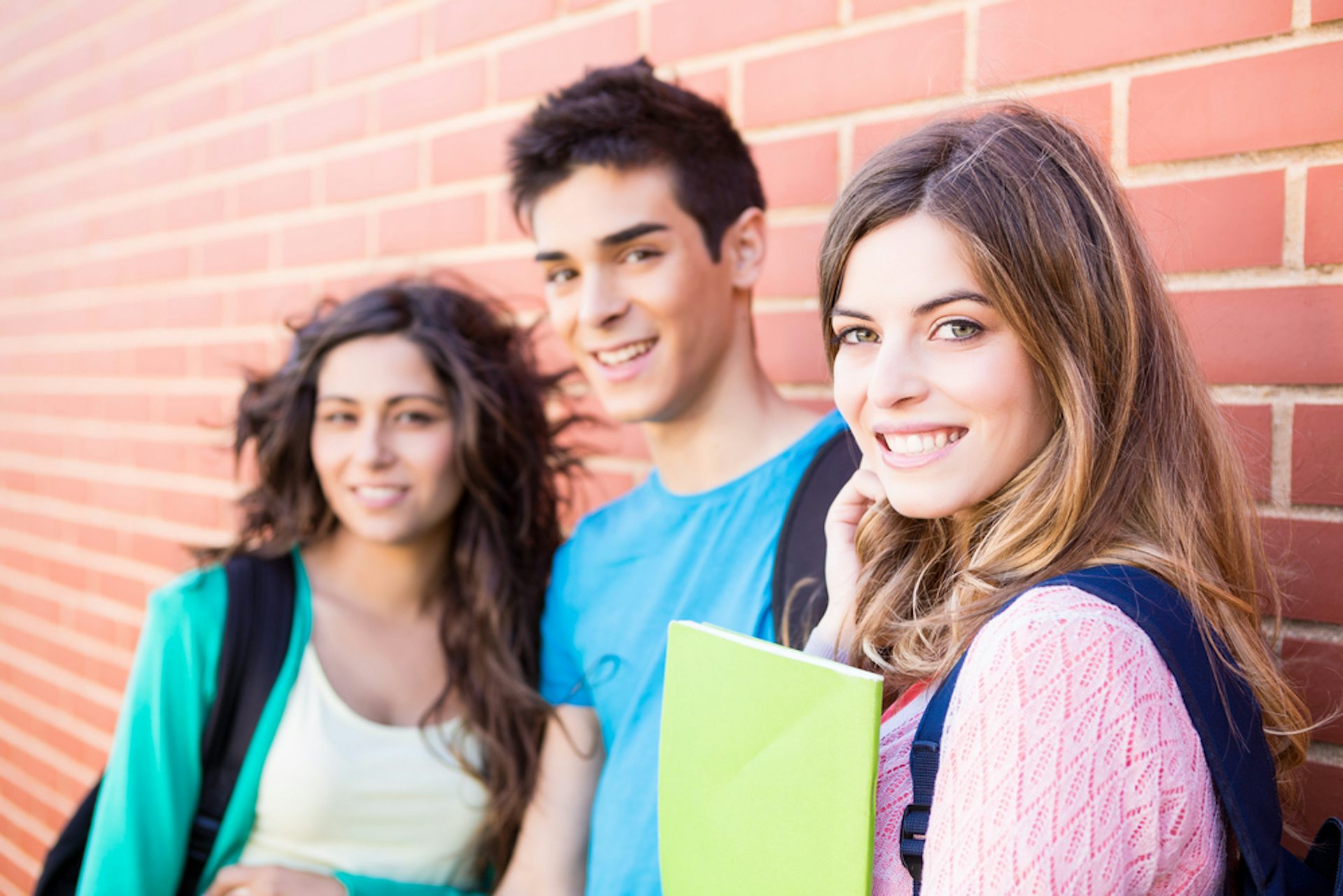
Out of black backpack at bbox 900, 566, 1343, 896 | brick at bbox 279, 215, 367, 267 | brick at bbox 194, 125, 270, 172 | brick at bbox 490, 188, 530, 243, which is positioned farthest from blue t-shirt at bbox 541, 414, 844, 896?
brick at bbox 194, 125, 270, 172

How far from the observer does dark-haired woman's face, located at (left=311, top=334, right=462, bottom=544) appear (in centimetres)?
232

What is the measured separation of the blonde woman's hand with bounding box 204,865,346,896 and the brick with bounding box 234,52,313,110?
2230 millimetres

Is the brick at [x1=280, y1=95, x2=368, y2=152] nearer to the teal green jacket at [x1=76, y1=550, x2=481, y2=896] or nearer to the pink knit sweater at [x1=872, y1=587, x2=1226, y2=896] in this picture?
the teal green jacket at [x1=76, y1=550, x2=481, y2=896]

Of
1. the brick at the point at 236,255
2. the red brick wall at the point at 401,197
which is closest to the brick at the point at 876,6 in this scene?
the red brick wall at the point at 401,197

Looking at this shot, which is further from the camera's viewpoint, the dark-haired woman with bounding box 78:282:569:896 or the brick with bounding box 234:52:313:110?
the brick with bounding box 234:52:313:110

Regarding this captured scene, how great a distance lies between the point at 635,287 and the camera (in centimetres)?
201

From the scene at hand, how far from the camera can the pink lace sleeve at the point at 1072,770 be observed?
937 millimetres

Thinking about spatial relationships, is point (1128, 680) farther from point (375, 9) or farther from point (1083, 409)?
point (375, 9)

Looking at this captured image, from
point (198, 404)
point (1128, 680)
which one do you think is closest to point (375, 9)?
point (198, 404)

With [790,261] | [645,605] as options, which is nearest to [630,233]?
[790,261]

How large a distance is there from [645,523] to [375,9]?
6.05 feet

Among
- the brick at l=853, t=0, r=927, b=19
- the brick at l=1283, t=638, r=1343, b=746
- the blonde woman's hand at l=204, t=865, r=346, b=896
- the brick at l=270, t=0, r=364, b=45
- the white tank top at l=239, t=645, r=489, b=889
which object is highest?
the brick at l=270, t=0, r=364, b=45

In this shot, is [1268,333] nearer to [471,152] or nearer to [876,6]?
[876,6]

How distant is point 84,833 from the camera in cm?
226
